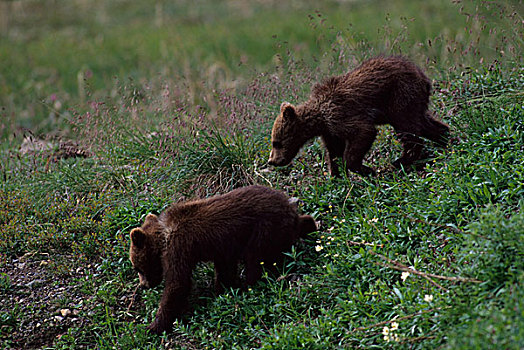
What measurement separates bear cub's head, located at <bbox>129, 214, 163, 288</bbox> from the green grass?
9.7 inches

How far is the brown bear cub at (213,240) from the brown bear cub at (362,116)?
102 centimetres

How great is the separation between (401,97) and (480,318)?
2.91 metres

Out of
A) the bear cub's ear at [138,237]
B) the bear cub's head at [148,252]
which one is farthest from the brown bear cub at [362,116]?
the bear cub's ear at [138,237]

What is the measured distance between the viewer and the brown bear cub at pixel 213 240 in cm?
554

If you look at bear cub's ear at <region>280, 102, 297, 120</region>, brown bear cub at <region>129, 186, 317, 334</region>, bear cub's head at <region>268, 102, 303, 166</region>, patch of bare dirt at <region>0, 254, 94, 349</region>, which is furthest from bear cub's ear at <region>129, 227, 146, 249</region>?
bear cub's ear at <region>280, 102, 297, 120</region>

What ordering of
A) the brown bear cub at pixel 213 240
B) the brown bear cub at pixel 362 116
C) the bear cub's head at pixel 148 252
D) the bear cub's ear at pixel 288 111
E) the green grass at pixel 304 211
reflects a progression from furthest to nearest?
the bear cub's ear at pixel 288 111 < the brown bear cub at pixel 362 116 < the bear cub's head at pixel 148 252 < the brown bear cub at pixel 213 240 < the green grass at pixel 304 211

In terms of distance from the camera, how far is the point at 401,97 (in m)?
6.34

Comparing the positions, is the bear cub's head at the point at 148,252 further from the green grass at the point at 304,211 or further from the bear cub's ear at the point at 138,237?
the green grass at the point at 304,211

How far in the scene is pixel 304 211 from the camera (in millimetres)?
6551

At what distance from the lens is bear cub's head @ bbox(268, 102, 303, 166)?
6613mm

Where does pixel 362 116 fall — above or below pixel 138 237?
above

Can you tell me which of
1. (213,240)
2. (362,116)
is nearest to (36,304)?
(213,240)

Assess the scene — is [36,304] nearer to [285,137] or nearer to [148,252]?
[148,252]

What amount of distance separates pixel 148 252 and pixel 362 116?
260cm
